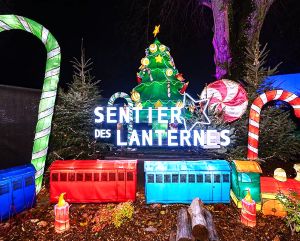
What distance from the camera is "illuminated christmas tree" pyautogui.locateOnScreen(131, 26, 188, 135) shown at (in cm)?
951

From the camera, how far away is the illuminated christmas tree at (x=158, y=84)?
9.51m

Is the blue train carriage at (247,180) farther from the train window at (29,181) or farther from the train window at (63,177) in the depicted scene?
the train window at (29,181)

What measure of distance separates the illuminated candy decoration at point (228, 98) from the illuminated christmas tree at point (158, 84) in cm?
107

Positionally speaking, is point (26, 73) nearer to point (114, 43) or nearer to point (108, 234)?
point (114, 43)

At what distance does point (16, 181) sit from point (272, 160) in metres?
8.43

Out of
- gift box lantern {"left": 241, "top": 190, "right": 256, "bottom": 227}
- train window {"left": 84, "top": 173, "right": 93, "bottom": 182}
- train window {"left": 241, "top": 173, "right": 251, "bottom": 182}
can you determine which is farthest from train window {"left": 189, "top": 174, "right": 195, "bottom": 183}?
train window {"left": 84, "top": 173, "right": 93, "bottom": 182}

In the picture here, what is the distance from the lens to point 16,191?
5.76 meters

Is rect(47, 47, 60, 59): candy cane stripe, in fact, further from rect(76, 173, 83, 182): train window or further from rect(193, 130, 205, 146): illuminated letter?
rect(193, 130, 205, 146): illuminated letter

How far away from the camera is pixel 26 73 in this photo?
17.6 m

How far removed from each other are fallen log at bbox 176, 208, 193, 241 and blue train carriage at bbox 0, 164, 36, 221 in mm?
3538

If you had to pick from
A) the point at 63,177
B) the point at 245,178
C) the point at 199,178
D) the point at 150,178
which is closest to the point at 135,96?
→ the point at 150,178

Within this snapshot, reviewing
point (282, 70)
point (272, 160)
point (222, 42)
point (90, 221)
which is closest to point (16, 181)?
point (90, 221)

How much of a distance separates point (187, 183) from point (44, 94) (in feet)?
14.7

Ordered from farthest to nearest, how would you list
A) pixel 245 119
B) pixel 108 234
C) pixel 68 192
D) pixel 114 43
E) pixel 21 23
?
pixel 114 43, pixel 245 119, pixel 21 23, pixel 68 192, pixel 108 234
